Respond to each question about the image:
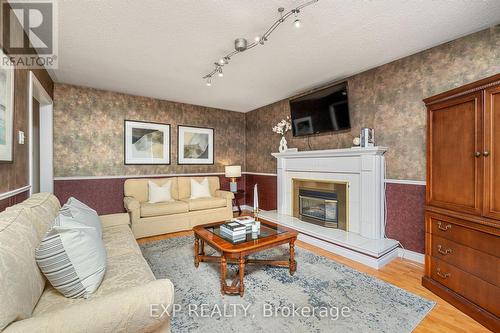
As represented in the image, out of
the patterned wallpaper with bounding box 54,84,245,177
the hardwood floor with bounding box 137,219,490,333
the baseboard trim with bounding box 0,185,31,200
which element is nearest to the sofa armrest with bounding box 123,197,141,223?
the hardwood floor with bounding box 137,219,490,333

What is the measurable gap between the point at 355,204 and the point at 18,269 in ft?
10.8

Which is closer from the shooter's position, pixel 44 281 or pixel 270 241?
pixel 44 281

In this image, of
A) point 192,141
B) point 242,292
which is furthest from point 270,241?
point 192,141

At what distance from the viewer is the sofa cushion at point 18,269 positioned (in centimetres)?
84

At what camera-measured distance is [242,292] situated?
1.96 metres

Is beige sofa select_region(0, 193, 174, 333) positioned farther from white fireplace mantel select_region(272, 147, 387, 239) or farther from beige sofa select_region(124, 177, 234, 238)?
white fireplace mantel select_region(272, 147, 387, 239)

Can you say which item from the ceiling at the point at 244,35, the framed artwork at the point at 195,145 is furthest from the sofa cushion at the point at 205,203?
the ceiling at the point at 244,35

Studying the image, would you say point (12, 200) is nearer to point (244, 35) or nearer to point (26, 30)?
point (26, 30)

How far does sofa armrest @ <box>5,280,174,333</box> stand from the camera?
0.84m

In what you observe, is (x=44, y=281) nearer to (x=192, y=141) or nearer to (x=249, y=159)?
(x=192, y=141)

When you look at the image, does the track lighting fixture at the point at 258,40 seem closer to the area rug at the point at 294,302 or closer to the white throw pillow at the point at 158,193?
the white throw pillow at the point at 158,193

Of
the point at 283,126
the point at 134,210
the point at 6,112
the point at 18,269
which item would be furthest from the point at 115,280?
the point at 283,126

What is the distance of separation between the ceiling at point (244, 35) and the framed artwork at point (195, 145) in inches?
54.9

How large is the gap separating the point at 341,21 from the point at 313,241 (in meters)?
2.62
